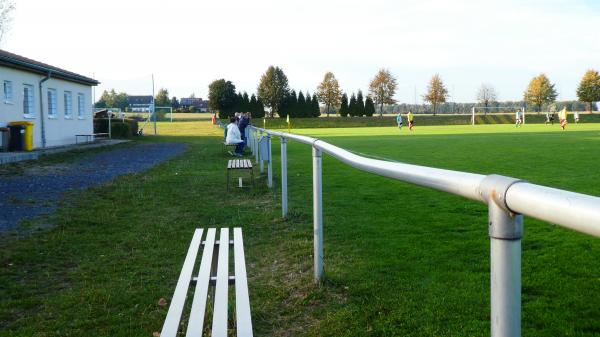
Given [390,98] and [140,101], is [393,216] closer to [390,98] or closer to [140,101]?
[390,98]

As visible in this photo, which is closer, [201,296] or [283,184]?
[201,296]

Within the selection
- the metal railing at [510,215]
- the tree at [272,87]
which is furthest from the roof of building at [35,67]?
the tree at [272,87]

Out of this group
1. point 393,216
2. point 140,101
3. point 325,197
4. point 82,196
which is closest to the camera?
point 393,216

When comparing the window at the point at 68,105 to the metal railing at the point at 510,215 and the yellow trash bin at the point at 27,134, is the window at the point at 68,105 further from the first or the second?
the metal railing at the point at 510,215

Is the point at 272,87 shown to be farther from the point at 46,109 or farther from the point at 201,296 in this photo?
the point at 201,296

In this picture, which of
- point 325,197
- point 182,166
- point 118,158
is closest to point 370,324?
point 325,197

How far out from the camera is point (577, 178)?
1164 cm

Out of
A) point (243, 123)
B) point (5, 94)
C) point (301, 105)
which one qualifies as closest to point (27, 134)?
point (5, 94)

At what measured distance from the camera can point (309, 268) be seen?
18.3 feet

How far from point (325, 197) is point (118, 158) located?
12928 millimetres

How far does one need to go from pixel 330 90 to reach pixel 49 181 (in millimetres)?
93555

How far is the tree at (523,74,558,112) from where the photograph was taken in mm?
105000

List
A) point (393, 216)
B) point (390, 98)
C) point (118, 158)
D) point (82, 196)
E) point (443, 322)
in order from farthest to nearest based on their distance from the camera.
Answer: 1. point (390, 98)
2. point (118, 158)
3. point (82, 196)
4. point (393, 216)
5. point (443, 322)

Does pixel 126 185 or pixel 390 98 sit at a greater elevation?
pixel 390 98
